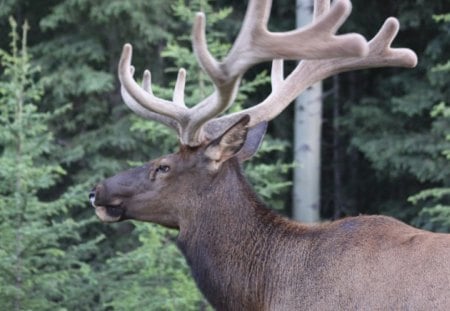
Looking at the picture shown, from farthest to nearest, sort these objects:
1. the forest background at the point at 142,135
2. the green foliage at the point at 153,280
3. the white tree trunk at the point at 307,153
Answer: the white tree trunk at the point at 307,153, the forest background at the point at 142,135, the green foliage at the point at 153,280

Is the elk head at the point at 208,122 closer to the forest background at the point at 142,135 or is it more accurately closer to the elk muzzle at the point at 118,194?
the elk muzzle at the point at 118,194

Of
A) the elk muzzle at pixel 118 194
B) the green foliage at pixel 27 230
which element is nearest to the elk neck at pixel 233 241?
the elk muzzle at pixel 118 194

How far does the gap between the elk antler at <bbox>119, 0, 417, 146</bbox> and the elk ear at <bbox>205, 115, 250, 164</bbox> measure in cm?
13

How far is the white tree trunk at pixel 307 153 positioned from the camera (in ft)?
42.8

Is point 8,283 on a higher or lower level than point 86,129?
lower

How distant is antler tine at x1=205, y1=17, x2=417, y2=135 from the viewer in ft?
20.6

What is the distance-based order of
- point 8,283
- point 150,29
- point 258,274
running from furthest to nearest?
1. point 150,29
2. point 8,283
3. point 258,274

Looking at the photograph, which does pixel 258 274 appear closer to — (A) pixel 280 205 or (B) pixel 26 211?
(B) pixel 26 211

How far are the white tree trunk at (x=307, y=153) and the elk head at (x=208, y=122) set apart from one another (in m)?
6.41

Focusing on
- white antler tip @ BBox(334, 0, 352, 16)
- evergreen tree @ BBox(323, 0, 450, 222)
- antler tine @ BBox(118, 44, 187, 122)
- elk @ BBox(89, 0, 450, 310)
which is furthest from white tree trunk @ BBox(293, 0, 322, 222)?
white antler tip @ BBox(334, 0, 352, 16)

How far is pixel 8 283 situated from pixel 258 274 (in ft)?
8.94

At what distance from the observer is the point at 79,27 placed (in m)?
12.6

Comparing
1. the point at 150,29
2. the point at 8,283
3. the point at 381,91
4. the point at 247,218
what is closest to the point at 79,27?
the point at 150,29

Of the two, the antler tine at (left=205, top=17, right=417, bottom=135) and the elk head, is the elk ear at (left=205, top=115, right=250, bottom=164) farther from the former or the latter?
the antler tine at (left=205, top=17, right=417, bottom=135)
